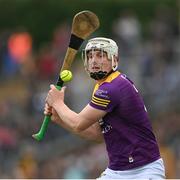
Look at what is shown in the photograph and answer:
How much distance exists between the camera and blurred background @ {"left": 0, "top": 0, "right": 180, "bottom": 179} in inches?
600

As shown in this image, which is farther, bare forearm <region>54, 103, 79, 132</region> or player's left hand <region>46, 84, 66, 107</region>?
player's left hand <region>46, 84, 66, 107</region>

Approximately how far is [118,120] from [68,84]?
10.0 meters

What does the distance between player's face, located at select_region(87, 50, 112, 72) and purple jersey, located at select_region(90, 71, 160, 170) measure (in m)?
0.12

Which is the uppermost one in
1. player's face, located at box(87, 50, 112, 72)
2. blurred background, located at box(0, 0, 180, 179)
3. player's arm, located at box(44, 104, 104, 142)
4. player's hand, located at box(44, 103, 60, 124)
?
player's face, located at box(87, 50, 112, 72)

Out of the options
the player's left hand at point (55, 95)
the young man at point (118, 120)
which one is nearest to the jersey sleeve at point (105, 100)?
the young man at point (118, 120)

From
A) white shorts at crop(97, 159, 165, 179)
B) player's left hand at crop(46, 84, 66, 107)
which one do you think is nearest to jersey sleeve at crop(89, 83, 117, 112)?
player's left hand at crop(46, 84, 66, 107)

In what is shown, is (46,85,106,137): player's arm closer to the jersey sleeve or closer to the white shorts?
the jersey sleeve

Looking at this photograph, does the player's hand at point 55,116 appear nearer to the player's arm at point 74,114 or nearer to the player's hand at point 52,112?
the player's hand at point 52,112

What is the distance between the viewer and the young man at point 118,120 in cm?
859

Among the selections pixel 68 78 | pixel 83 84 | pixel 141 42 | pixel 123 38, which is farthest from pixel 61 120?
pixel 141 42

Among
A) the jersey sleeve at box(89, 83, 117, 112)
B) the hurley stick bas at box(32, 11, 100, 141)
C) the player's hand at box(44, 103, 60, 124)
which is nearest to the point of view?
the jersey sleeve at box(89, 83, 117, 112)

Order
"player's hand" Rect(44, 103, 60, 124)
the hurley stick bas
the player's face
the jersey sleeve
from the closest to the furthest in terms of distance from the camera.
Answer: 1. the jersey sleeve
2. the player's face
3. "player's hand" Rect(44, 103, 60, 124)
4. the hurley stick bas

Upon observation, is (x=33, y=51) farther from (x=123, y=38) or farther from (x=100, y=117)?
(x=100, y=117)

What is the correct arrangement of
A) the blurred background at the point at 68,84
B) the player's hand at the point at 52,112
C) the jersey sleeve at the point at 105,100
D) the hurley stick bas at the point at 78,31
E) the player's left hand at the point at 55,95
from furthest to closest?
1. the blurred background at the point at 68,84
2. the hurley stick bas at the point at 78,31
3. the player's hand at the point at 52,112
4. the player's left hand at the point at 55,95
5. the jersey sleeve at the point at 105,100
